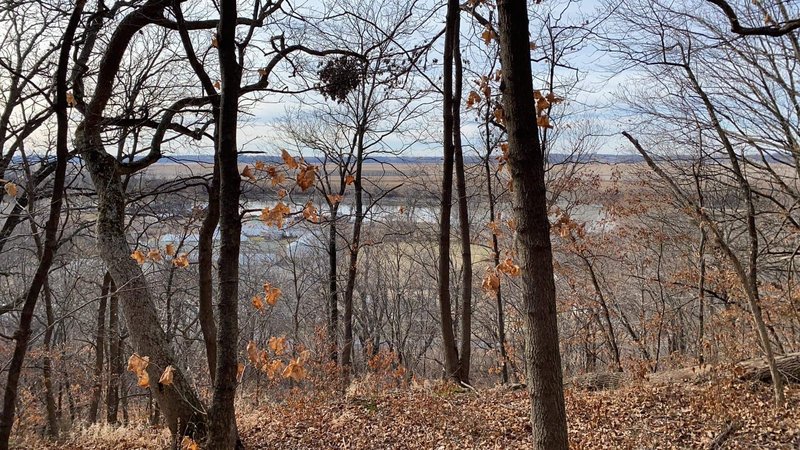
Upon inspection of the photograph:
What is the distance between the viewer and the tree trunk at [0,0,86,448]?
180 inches

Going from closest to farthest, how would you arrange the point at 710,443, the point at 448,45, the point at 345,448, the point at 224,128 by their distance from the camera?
1. the point at 224,128
2. the point at 710,443
3. the point at 345,448
4. the point at 448,45

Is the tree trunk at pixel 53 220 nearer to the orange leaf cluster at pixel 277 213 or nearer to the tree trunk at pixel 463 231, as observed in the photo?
the orange leaf cluster at pixel 277 213

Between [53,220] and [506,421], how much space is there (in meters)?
5.09

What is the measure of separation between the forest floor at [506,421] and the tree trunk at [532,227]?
2.21 metres

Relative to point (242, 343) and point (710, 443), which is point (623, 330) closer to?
point (710, 443)

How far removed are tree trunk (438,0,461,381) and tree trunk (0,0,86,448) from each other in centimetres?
403

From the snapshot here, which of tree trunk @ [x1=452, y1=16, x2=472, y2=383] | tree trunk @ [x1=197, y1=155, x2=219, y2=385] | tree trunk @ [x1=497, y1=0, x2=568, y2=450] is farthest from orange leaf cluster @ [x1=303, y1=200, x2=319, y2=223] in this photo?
tree trunk @ [x1=452, y1=16, x2=472, y2=383]

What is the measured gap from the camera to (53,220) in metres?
4.83

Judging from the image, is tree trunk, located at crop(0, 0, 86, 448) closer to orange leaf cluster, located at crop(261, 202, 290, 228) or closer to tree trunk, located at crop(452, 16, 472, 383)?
orange leaf cluster, located at crop(261, 202, 290, 228)

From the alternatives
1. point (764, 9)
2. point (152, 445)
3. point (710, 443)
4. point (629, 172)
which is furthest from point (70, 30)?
point (629, 172)

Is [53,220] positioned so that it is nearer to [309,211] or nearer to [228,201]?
[228,201]

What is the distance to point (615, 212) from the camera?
14.1 metres

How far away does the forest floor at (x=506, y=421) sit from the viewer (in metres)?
4.60

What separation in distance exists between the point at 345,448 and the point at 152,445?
2668 mm
